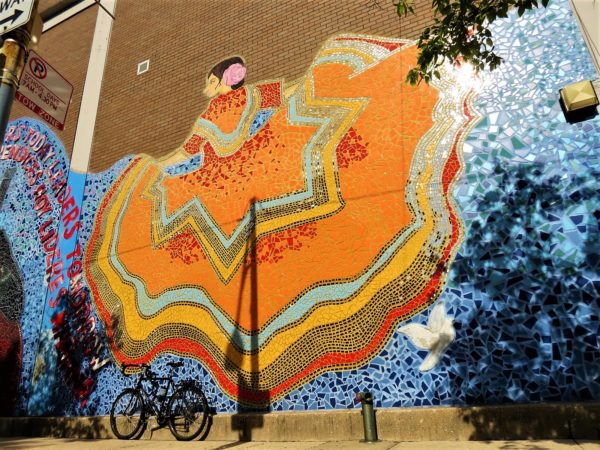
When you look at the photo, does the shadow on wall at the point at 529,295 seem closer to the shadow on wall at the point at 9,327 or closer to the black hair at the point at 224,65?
the black hair at the point at 224,65

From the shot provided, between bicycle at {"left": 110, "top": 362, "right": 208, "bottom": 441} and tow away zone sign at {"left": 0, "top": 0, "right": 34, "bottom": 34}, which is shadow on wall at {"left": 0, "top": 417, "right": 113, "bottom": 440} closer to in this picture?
bicycle at {"left": 110, "top": 362, "right": 208, "bottom": 441}

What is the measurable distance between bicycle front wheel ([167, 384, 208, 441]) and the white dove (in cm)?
313

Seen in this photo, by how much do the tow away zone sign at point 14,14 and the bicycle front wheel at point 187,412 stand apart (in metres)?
5.06

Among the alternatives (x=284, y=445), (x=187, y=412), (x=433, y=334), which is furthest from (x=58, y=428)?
(x=433, y=334)

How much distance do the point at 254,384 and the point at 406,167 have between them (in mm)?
3962

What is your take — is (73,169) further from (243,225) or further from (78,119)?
(243,225)

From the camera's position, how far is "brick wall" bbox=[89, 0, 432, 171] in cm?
837

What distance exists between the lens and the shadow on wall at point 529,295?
209 inches

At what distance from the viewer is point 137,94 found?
10.6 metres

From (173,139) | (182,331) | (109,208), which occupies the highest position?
(173,139)

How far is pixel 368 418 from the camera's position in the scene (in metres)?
5.45

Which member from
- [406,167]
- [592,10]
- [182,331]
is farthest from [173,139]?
[592,10]

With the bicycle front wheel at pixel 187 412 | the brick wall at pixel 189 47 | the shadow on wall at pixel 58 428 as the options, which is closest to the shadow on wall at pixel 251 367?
the bicycle front wheel at pixel 187 412

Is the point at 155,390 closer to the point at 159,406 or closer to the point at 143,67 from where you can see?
the point at 159,406
